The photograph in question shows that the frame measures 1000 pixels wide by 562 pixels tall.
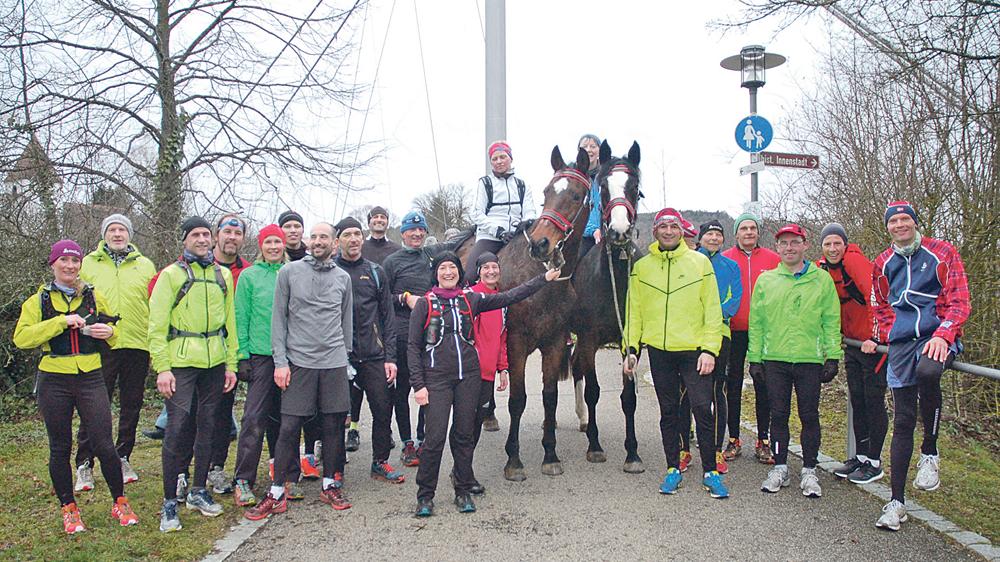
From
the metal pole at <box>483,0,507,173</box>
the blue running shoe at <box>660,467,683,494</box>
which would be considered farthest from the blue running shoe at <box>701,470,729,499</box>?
the metal pole at <box>483,0,507,173</box>

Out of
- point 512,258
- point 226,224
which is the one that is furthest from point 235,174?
point 512,258

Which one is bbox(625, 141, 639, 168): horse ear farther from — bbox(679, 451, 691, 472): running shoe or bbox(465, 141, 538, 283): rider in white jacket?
bbox(679, 451, 691, 472): running shoe

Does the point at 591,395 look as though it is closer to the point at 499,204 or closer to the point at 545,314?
the point at 545,314

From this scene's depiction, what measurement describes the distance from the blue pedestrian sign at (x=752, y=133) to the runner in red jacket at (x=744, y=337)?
309cm

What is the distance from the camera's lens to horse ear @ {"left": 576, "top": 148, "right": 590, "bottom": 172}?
5.51 m

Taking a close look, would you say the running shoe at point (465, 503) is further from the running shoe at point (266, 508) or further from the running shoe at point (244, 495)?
the running shoe at point (244, 495)

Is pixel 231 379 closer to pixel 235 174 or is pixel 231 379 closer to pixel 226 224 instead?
pixel 226 224

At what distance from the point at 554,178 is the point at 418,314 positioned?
147cm

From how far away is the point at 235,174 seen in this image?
11195 millimetres

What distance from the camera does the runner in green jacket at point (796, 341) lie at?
201 inches

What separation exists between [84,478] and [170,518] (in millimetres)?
1249

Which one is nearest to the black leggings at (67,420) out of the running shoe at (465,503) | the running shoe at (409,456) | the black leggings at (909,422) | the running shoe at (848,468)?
Result: the running shoe at (465,503)

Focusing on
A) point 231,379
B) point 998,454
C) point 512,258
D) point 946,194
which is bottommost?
point 998,454

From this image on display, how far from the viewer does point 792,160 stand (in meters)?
8.30
